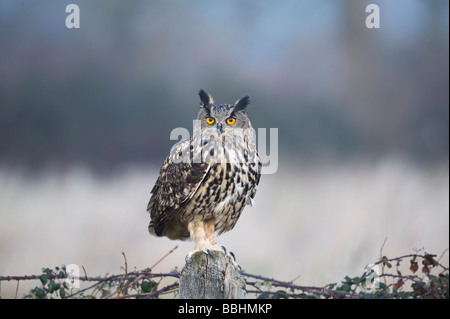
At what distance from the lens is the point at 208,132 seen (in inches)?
69.0

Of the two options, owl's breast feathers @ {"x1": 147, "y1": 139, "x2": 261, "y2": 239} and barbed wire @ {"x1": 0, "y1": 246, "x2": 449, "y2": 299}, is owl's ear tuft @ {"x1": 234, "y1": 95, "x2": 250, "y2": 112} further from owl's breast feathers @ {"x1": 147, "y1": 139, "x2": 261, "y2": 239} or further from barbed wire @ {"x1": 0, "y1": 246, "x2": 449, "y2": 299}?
barbed wire @ {"x1": 0, "y1": 246, "x2": 449, "y2": 299}

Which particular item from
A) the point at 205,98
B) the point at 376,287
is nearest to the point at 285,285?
the point at 376,287

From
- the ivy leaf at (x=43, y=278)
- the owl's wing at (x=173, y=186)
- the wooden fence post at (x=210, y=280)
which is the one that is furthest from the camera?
the ivy leaf at (x=43, y=278)

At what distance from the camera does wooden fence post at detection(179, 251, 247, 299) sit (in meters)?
1.29

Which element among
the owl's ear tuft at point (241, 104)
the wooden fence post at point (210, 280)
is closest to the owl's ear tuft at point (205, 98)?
the owl's ear tuft at point (241, 104)

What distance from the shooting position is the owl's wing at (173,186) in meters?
1.68

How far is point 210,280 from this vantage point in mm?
1305

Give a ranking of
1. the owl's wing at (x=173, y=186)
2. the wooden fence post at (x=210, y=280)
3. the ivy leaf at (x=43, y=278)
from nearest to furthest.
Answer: the wooden fence post at (x=210, y=280) → the owl's wing at (x=173, y=186) → the ivy leaf at (x=43, y=278)

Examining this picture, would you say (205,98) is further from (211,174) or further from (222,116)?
(211,174)

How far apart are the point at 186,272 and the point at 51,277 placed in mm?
846

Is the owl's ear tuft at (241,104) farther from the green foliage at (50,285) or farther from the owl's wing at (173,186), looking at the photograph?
the green foliage at (50,285)

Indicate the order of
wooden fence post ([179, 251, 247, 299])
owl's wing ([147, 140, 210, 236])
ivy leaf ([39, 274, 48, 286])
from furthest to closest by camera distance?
ivy leaf ([39, 274, 48, 286])
owl's wing ([147, 140, 210, 236])
wooden fence post ([179, 251, 247, 299])

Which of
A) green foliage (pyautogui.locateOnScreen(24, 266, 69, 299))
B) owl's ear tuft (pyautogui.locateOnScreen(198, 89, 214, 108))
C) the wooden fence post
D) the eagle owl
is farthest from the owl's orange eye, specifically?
green foliage (pyautogui.locateOnScreen(24, 266, 69, 299))
